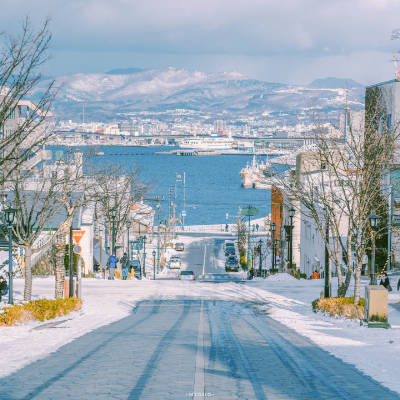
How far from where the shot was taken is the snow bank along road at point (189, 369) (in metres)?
8.30

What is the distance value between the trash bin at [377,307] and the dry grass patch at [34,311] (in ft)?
31.8

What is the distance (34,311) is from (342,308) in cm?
1015

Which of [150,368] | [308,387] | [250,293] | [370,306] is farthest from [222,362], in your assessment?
[250,293]

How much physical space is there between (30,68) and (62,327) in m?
7.58

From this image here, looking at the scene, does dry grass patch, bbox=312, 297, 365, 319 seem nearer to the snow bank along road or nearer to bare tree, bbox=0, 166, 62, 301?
the snow bank along road

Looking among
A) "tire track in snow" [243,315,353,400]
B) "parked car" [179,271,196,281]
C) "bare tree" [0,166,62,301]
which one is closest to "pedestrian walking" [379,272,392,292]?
"tire track in snow" [243,315,353,400]

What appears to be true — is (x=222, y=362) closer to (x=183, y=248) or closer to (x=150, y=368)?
(x=150, y=368)

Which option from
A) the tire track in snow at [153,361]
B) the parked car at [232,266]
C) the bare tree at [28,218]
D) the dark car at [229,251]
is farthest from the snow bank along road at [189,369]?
the dark car at [229,251]

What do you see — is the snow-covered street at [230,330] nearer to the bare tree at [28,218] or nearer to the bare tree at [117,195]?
the bare tree at [28,218]

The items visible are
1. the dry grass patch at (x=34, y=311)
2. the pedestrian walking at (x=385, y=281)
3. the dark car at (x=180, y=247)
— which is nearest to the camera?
the dry grass patch at (x=34, y=311)

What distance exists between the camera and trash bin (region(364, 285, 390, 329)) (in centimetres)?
1611

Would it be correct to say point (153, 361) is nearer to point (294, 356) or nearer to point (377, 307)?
point (294, 356)

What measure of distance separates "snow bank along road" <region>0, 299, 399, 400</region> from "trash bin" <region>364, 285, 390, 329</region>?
2.29 meters

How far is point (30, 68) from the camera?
13.1 metres
